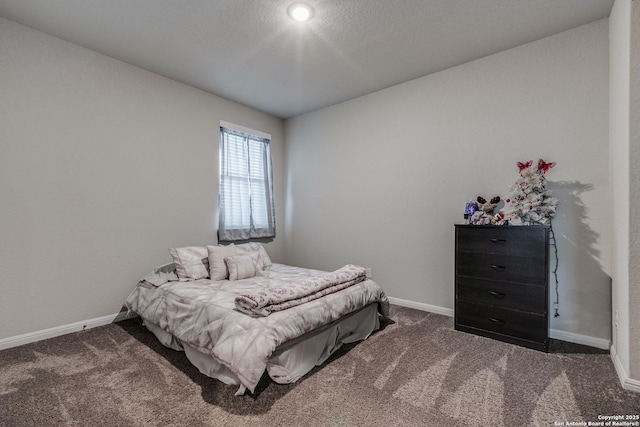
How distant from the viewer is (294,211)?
4809 mm

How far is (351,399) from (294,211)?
3.24 metres

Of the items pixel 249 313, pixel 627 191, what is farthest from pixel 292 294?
pixel 627 191

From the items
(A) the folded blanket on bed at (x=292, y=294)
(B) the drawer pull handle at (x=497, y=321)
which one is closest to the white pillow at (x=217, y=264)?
(A) the folded blanket on bed at (x=292, y=294)

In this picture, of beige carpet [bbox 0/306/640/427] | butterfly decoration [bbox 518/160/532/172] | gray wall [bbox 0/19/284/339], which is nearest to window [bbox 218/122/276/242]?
gray wall [bbox 0/19/284/339]

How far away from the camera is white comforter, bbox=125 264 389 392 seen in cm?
183

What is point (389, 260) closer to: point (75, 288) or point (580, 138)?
point (580, 138)

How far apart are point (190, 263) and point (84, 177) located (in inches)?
50.4

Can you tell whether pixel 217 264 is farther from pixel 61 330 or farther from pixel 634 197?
pixel 634 197

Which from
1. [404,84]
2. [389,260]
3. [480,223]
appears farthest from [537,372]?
[404,84]

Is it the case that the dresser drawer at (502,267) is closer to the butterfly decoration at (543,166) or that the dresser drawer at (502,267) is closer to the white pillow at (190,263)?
the butterfly decoration at (543,166)

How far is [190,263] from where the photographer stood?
3.10 m

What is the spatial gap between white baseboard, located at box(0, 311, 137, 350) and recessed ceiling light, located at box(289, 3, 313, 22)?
3.27 m

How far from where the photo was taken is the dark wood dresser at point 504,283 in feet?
8.06

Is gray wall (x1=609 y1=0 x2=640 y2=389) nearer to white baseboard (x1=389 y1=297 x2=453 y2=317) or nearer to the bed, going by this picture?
white baseboard (x1=389 y1=297 x2=453 y2=317)
